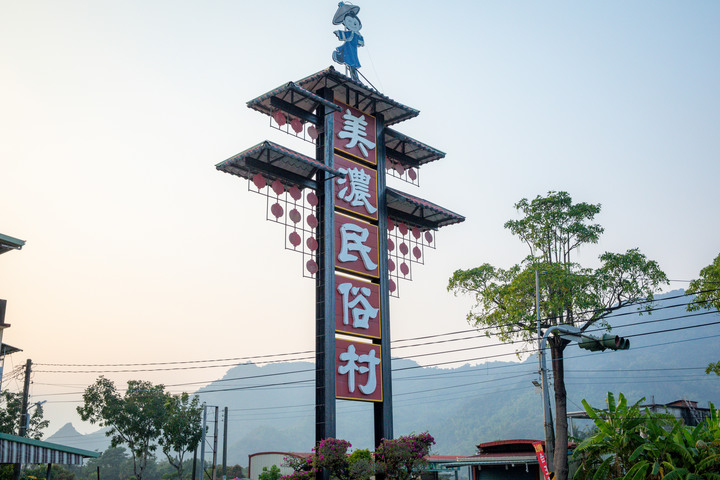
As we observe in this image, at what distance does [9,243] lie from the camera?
18.6m

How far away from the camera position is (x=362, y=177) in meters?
22.5

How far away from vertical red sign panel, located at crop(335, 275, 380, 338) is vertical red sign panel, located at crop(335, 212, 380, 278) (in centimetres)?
41

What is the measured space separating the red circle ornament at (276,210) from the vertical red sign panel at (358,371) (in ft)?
13.5

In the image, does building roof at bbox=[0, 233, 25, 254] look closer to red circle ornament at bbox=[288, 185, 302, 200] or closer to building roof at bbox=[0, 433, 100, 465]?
building roof at bbox=[0, 433, 100, 465]

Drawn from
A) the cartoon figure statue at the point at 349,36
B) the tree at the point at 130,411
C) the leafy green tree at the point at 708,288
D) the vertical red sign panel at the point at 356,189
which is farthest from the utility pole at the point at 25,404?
the leafy green tree at the point at 708,288

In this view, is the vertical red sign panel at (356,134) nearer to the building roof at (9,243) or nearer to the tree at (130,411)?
the building roof at (9,243)

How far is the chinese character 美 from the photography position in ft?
64.8

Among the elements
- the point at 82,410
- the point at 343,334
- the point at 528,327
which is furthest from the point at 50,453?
the point at 82,410

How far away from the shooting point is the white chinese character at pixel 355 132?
22.6 metres

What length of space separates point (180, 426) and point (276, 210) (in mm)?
32646

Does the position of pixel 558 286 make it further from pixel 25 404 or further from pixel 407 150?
pixel 25 404

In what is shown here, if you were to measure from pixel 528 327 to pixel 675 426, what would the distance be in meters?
12.6

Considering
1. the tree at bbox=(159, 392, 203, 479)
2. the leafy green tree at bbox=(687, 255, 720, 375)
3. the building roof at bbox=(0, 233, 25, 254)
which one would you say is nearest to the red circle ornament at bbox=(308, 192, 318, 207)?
the building roof at bbox=(0, 233, 25, 254)

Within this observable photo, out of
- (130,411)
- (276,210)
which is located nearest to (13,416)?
(130,411)
